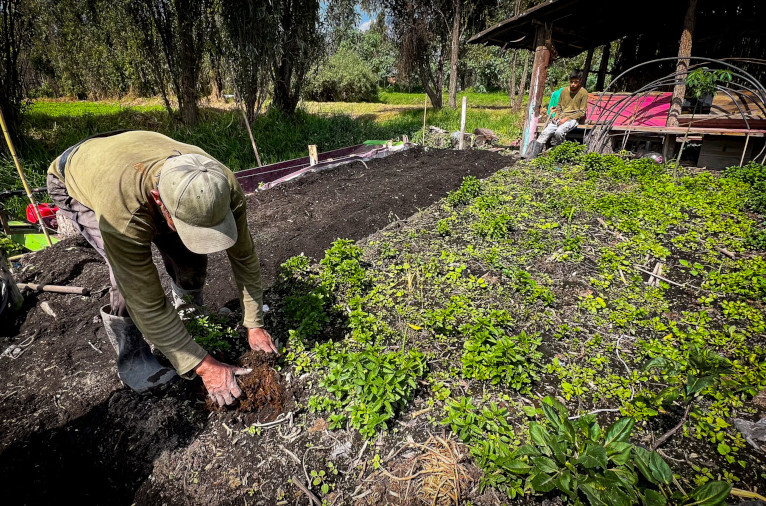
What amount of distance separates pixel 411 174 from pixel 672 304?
482 centimetres

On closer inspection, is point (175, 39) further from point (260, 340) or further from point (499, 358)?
point (499, 358)

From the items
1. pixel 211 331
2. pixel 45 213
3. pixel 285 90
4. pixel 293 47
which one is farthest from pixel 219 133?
pixel 211 331

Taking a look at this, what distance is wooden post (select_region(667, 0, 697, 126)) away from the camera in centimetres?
663

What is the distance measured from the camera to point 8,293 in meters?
3.20

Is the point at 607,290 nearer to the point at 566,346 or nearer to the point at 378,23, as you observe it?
the point at 566,346

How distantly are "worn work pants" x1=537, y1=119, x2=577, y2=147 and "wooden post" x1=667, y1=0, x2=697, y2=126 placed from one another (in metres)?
1.80

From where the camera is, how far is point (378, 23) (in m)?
19.8

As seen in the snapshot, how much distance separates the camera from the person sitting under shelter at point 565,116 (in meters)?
8.38

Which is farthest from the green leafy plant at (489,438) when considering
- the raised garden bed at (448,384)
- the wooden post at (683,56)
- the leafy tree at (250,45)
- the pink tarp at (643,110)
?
the leafy tree at (250,45)

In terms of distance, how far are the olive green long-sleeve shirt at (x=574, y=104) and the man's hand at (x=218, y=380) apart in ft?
29.4

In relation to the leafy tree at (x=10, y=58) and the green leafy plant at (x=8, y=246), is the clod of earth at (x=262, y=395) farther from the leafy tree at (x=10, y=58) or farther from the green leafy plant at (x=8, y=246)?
the leafy tree at (x=10, y=58)

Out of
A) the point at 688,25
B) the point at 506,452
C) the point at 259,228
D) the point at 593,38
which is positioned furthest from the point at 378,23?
the point at 506,452

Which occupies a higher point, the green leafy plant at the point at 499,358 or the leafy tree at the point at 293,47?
the leafy tree at the point at 293,47

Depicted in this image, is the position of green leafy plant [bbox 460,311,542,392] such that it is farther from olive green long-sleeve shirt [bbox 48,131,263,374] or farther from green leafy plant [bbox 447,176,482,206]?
green leafy plant [bbox 447,176,482,206]
